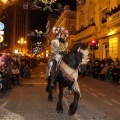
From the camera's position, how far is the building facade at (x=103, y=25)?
24.8m

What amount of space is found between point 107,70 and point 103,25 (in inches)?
374

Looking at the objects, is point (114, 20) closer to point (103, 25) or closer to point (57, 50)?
point (103, 25)

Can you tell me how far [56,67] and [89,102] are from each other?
2.53 metres

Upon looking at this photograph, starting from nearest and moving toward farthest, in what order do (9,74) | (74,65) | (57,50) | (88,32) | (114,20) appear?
(74,65)
(57,50)
(9,74)
(114,20)
(88,32)

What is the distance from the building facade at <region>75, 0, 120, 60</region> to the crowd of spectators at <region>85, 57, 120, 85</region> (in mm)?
2692

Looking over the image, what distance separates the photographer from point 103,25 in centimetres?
2916

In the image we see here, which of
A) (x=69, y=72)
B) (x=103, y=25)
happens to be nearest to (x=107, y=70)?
(x=103, y=25)

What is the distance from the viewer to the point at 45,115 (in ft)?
25.8

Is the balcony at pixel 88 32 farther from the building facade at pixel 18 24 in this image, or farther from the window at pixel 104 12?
the building facade at pixel 18 24

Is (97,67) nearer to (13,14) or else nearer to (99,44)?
(99,44)

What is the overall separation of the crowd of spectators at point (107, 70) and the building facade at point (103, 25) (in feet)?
8.83

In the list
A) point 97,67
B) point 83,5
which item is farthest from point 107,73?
point 83,5

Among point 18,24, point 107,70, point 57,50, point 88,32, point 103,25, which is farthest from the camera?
point 18,24

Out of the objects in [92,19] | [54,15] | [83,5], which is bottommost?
[92,19]
